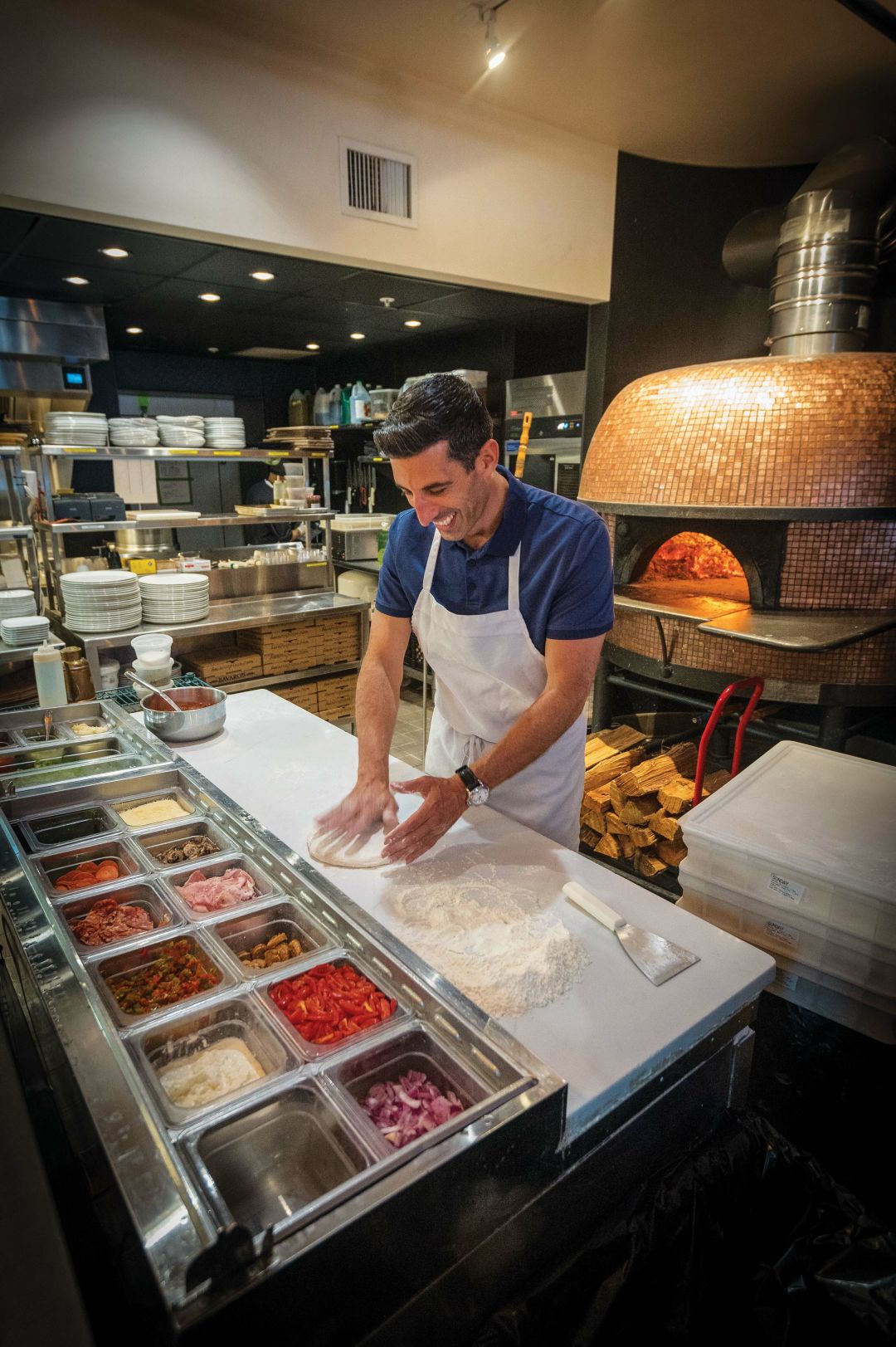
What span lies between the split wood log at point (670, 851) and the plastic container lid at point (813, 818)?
142 centimetres

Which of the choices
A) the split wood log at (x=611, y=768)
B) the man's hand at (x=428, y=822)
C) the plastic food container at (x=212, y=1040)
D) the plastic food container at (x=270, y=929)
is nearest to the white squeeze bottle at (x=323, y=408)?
the split wood log at (x=611, y=768)

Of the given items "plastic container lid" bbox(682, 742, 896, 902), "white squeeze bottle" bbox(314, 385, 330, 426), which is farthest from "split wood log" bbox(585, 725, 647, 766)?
"white squeeze bottle" bbox(314, 385, 330, 426)

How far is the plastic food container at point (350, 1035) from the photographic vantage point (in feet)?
3.51

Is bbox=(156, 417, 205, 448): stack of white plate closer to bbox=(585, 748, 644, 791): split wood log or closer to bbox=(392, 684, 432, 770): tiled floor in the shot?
bbox=(392, 684, 432, 770): tiled floor

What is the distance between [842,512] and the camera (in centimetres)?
326

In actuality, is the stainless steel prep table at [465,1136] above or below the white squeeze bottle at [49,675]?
below

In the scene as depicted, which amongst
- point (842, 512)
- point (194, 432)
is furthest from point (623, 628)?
point (194, 432)

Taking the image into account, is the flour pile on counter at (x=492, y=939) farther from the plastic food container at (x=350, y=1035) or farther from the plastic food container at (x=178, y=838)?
the plastic food container at (x=178, y=838)

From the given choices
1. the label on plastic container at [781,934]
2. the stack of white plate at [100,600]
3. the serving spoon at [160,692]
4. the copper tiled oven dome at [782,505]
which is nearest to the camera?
the label on plastic container at [781,934]

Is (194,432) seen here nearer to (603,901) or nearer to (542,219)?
(542,219)

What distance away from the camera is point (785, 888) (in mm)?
1598

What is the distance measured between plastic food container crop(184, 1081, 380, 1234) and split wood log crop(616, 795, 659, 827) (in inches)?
104

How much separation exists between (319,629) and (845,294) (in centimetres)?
370

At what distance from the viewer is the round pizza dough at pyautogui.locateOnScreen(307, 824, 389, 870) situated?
1586 millimetres
